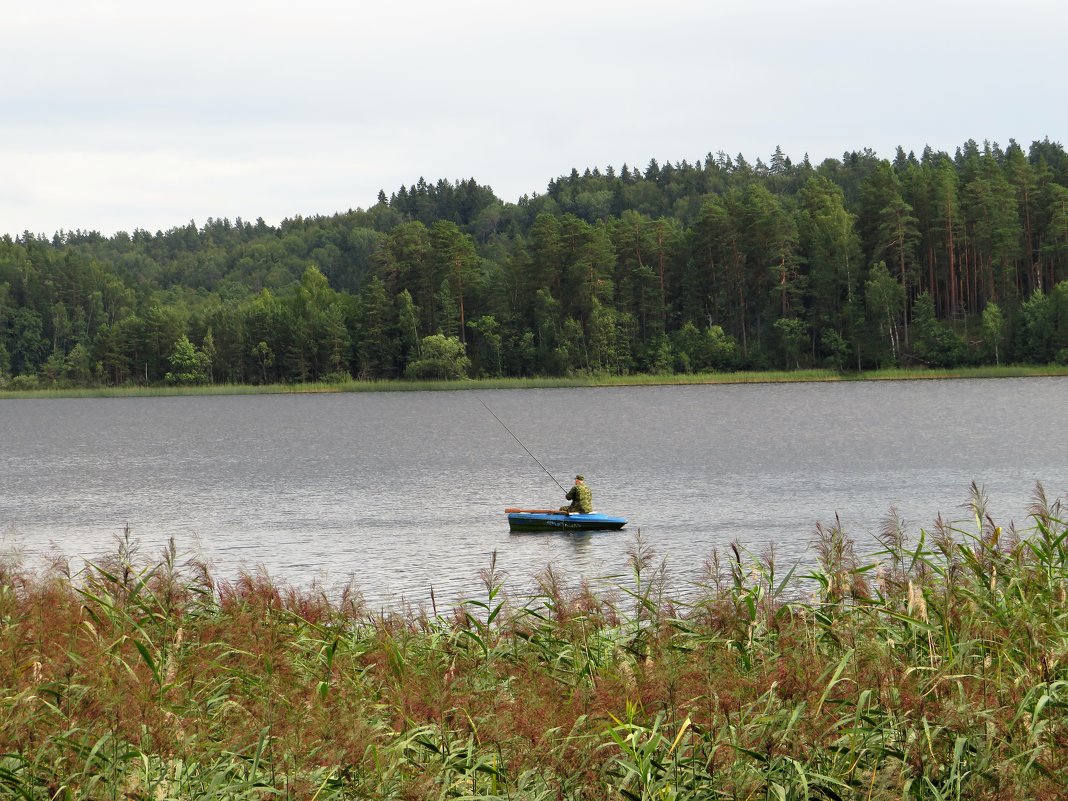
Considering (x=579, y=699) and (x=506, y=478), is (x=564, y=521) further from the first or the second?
(x=579, y=699)

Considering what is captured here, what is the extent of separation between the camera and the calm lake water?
3048 cm

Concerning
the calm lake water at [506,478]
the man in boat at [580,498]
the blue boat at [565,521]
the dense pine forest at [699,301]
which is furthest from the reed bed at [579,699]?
the dense pine forest at [699,301]

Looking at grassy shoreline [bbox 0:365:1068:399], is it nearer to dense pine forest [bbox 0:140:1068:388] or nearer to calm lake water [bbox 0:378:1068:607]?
dense pine forest [bbox 0:140:1068:388]

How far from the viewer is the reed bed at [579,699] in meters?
6.26

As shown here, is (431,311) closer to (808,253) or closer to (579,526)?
(808,253)

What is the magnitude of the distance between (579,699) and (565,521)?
25.4 metres

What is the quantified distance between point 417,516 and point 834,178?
174463 mm

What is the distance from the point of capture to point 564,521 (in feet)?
108

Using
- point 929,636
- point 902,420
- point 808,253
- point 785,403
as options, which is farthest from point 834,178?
point 929,636

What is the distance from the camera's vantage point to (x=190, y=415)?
371ft

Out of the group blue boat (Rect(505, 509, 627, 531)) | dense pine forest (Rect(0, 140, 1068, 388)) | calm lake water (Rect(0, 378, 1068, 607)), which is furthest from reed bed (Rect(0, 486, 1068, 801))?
dense pine forest (Rect(0, 140, 1068, 388))

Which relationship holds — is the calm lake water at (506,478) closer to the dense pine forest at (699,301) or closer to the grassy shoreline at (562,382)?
the grassy shoreline at (562,382)

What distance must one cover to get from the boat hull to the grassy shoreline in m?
87.3

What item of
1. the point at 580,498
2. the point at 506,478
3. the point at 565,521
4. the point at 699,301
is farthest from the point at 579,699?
the point at 699,301
